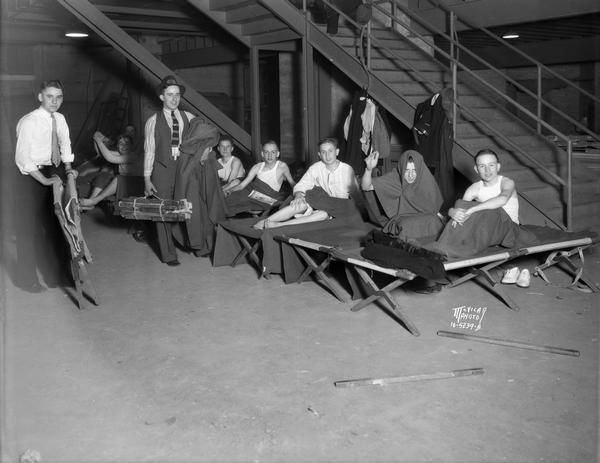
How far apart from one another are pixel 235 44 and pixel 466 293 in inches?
364

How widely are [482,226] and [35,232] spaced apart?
3857mm

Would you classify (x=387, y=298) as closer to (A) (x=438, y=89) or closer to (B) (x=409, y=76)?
(A) (x=438, y=89)

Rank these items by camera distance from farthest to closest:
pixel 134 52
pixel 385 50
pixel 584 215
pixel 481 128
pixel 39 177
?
pixel 134 52, pixel 385 50, pixel 481 128, pixel 584 215, pixel 39 177

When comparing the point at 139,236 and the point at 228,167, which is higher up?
the point at 228,167

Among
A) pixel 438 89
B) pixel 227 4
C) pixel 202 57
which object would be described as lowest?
pixel 438 89

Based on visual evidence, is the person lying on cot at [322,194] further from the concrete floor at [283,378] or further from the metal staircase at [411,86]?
the metal staircase at [411,86]

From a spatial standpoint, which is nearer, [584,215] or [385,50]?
[584,215]

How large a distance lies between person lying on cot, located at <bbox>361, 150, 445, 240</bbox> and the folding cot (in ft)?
1.37

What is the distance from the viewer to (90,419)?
13.6ft

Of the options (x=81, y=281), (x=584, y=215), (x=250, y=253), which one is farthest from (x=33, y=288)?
(x=584, y=215)

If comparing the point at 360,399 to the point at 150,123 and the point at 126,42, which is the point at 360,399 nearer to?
the point at 150,123

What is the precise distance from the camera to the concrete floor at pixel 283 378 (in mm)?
3809

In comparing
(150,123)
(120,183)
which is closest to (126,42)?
(120,183)

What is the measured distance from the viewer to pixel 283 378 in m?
4.69
